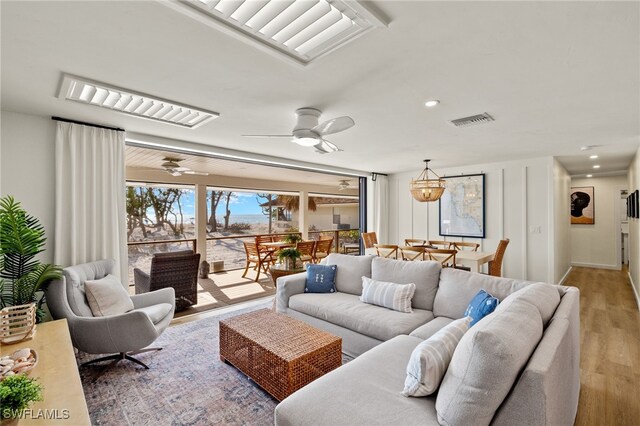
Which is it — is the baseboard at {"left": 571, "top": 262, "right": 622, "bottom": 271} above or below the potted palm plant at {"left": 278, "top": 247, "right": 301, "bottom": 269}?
below

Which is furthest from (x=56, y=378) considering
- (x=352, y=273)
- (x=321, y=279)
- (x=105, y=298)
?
(x=352, y=273)

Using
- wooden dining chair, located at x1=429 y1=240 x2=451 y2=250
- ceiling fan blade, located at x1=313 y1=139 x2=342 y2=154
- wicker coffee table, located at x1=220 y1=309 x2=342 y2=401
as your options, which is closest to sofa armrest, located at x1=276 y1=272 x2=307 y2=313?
wicker coffee table, located at x1=220 y1=309 x2=342 y2=401

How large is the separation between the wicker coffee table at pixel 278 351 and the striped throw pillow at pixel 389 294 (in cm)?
71

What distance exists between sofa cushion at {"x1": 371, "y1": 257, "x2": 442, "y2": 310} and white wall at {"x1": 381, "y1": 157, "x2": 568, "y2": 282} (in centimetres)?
339

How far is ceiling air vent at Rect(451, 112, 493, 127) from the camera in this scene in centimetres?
294

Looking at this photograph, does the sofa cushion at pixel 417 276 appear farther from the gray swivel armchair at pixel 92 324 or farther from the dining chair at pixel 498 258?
the gray swivel armchair at pixel 92 324

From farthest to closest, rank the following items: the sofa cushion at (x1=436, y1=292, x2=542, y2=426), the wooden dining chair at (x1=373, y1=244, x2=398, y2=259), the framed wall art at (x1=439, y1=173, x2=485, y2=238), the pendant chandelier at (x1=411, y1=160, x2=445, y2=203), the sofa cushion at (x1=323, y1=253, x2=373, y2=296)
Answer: the framed wall art at (x1=439, y1=173, x2=485, y2=238), the pendant chandelier at (x1=411, y1=160, x2=445, y2=203), the wooden dining chair at (x1=373, y1=244, x2=398, y2=259), the sofa cushion at (x1=323, y1=253, x2=373, y2=296), the sofa cushion at (x1=436, y1=292, x2=542, y2=426)

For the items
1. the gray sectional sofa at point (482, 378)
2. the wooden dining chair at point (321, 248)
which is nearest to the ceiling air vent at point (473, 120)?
the gray sectional sofa at point (482, 378)

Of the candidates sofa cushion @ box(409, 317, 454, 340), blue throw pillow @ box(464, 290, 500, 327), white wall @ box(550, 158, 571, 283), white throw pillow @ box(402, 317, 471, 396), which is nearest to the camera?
white throw pillow @ box(402, 317, 471, 396)

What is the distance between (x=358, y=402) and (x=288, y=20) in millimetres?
1883

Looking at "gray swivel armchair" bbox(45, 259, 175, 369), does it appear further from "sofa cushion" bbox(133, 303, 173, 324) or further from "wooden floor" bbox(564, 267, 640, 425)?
"wooden floor" bbox(564, 267, 640, 425)

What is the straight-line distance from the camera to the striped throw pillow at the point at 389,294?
277cm

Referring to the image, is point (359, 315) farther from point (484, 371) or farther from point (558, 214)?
point (558, 214)

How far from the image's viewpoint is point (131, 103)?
2590 mm
